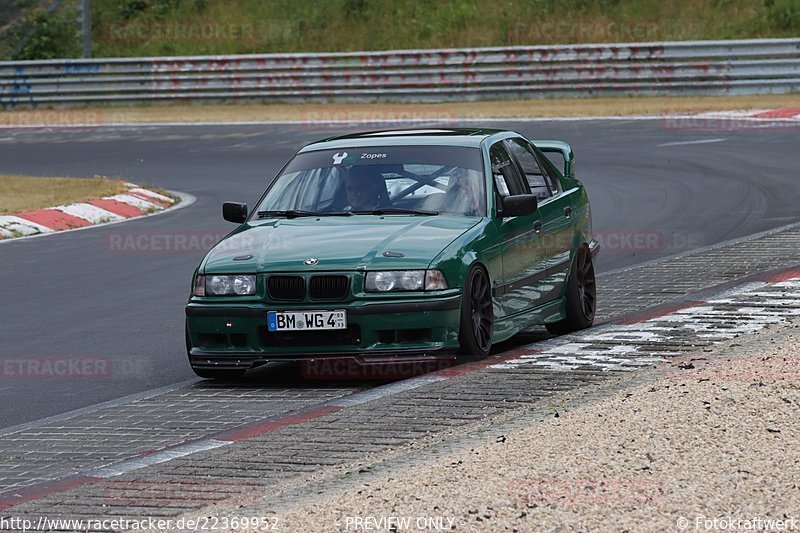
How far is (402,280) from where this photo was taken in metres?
9.38

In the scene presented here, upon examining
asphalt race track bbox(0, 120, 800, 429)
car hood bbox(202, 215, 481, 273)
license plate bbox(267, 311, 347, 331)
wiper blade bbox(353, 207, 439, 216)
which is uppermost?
wiper blade bbox(353, 207, 439, 216)

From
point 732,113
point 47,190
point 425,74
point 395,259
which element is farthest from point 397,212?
point 425,74

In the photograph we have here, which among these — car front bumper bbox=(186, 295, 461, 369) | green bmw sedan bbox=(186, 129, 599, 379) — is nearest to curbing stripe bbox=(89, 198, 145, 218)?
green bmw sedan bbox=(186, 129, 599, 379)

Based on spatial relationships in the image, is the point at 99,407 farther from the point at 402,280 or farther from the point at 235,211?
the point at 235,211

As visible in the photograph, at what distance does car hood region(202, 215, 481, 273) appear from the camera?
942 centimetres

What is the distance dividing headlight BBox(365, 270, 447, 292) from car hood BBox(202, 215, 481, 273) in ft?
0.14

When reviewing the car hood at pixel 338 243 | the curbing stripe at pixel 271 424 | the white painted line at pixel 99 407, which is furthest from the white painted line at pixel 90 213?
the curbing stripe at pixel 271 424

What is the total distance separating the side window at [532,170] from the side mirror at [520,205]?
1030 millimetres

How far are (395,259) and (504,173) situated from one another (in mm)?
1731

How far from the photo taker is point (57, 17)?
44906 millimetres

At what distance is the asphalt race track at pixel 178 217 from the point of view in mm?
10891

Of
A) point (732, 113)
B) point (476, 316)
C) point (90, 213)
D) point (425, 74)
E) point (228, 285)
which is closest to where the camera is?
point (228, 285)

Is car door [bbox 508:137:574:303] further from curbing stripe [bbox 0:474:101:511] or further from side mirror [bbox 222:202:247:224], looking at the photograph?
curbing stripe [bbox 0:474:101:511]

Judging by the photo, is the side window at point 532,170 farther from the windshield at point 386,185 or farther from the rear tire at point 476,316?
the rear tire at point 476,316
